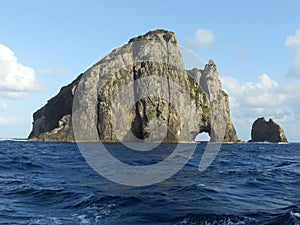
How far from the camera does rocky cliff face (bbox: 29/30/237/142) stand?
160500 millimetres

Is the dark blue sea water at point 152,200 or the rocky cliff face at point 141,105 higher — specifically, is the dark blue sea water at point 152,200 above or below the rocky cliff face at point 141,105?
below

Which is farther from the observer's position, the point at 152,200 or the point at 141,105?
the point at 141,105

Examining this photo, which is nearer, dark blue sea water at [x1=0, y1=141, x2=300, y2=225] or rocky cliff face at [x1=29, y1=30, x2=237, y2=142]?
dark blue sea water at [x1=0, y1=141, x2=300, y2=225]

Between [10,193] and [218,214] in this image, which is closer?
[218,214]

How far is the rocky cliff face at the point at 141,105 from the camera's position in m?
160

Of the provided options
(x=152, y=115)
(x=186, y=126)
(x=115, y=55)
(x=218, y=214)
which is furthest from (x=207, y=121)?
(x=218, y=214)

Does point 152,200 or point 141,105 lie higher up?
point 141,105

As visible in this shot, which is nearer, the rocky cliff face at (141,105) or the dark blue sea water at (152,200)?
the dark blue sea water at (152,200)

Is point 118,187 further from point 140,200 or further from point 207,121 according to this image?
point 207,121

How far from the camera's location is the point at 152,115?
518 ft

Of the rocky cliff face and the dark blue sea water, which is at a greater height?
the rocky cliff face

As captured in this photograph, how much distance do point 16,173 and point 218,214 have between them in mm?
22014

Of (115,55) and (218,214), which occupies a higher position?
(115,55)

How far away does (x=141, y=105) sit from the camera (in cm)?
16200
